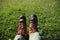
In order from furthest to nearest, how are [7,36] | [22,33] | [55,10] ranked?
[55,10] < [7,36] < [22,33]

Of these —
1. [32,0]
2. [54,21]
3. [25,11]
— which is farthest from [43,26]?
[32,0]

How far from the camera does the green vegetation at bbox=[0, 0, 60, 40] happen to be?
13.8 ft

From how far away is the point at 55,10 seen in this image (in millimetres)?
4785

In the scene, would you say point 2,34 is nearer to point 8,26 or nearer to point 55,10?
point 8,26

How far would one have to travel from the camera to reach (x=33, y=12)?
4.71 metres

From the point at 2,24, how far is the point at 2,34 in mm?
284

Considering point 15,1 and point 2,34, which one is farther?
point 15,1

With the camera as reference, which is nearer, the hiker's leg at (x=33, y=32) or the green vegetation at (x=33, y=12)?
the hiker's leg at (x=33, y=32)

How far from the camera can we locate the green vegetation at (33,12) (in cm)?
420

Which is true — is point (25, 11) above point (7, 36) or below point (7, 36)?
above

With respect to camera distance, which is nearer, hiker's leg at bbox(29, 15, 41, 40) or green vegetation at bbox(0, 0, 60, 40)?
hiker's leg at bbox(29, 15, 41, 40)

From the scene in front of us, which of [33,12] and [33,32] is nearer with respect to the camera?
[33,32]

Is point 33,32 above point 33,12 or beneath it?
beneath

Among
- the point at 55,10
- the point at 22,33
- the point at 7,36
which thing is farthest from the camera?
the point at 55,10
